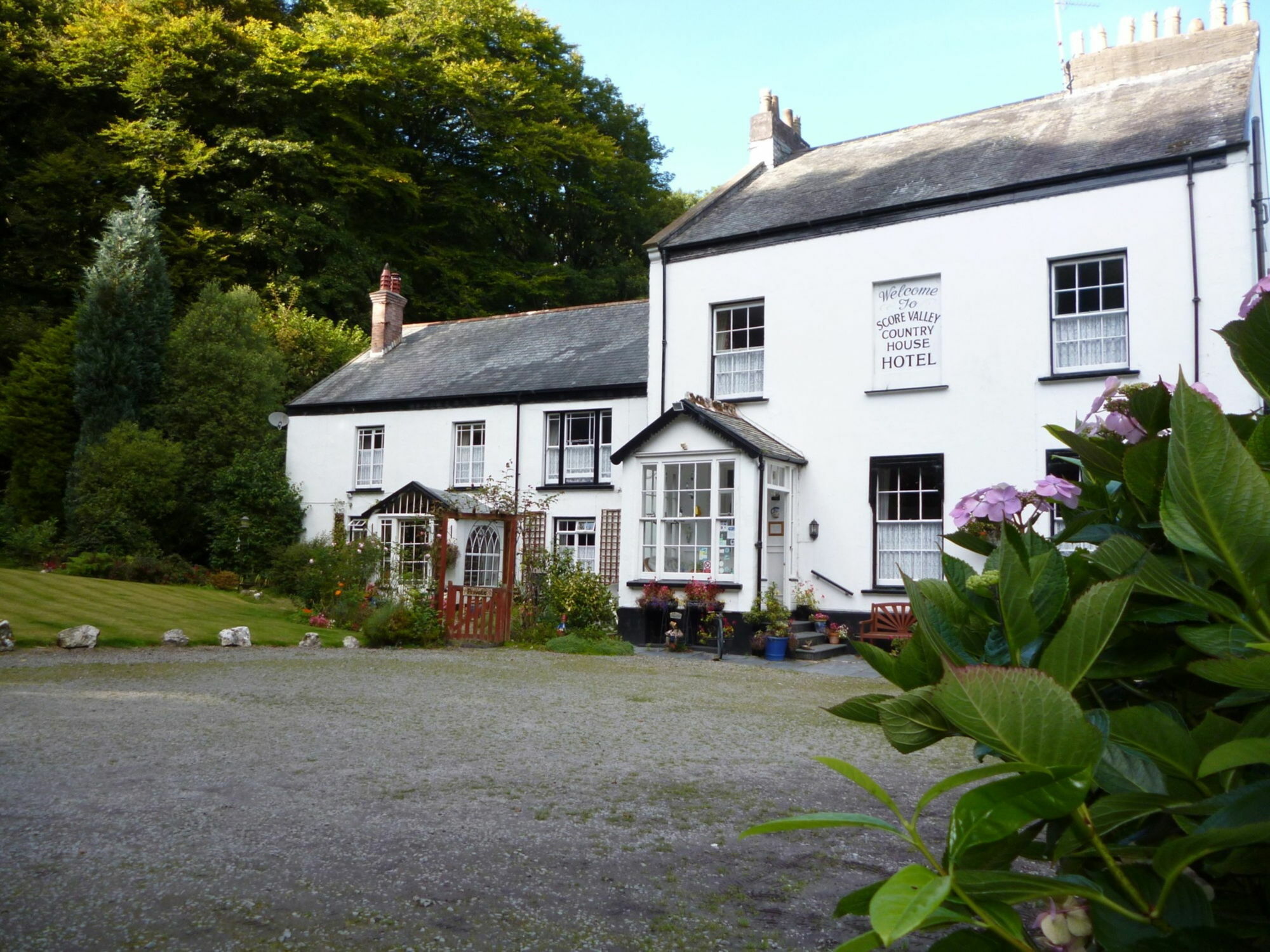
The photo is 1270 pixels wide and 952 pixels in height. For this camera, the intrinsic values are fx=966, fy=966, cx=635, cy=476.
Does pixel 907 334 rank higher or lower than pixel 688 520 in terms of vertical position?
higher

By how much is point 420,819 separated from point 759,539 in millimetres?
10594

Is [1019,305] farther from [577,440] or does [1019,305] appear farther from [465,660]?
[465,660]

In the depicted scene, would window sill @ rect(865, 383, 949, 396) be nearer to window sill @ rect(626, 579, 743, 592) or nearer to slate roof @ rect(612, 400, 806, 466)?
slate roof @ rect(612, 400, 806, 466)

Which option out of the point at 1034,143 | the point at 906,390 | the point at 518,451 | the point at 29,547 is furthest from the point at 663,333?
the point at 29,547

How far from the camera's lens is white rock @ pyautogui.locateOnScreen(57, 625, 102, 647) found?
1216cm

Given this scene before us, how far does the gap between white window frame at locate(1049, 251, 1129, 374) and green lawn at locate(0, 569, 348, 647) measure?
11.6 metres

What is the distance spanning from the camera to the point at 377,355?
23297 mm

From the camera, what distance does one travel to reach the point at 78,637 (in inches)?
480

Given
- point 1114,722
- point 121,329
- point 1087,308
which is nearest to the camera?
point 1114,722

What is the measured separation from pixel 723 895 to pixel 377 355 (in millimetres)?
21201

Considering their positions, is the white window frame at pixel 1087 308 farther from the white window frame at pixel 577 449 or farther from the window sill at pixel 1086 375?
the white window frame at pixel 577 449

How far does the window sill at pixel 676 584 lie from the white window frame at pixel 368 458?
7703mm

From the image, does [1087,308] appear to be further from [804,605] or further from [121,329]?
[121,329]

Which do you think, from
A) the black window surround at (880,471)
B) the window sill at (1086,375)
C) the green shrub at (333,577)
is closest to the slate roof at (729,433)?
the black window surround at (880,471)
